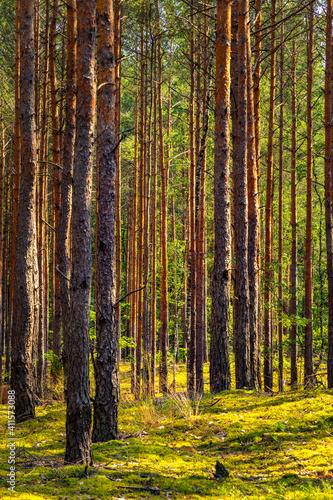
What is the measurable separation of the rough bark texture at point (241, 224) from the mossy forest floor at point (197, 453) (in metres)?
0.78

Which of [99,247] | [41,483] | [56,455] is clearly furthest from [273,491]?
[99,247]

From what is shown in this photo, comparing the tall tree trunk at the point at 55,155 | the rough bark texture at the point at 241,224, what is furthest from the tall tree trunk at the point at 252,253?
the tall tree trunk at the point at 55,155

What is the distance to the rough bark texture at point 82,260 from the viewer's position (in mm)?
4105

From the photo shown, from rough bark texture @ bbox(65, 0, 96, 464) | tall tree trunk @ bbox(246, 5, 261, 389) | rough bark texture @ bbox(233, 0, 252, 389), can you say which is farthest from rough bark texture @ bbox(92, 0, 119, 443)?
tall tree trunk @ bbox(246, 5, 261, 389)

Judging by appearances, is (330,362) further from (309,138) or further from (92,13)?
(92,13)

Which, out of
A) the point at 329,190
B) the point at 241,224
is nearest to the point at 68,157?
the point at 241,224

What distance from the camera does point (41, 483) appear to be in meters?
3.64

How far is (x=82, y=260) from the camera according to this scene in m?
4.29

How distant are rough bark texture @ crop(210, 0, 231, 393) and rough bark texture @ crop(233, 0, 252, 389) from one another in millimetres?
467

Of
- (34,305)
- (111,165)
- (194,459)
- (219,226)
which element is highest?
(111,165)

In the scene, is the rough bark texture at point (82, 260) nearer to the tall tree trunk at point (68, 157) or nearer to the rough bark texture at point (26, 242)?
the rough bark texture at point (26, 242)

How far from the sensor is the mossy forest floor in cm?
353

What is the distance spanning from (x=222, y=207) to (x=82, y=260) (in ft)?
11.9

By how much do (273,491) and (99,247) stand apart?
11.5 ft
